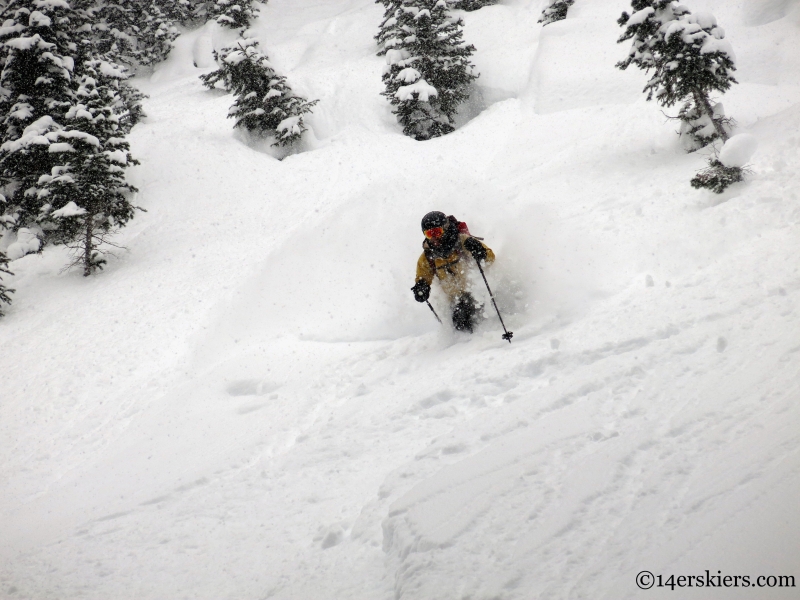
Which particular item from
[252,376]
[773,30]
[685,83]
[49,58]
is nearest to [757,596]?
[252,376]

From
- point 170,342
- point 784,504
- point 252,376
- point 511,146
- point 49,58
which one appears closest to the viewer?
point 784,504

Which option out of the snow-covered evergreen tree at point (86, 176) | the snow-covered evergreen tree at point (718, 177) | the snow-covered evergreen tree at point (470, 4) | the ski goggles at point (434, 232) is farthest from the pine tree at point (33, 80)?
the snow-covered evergreen tree at point (470, 4)

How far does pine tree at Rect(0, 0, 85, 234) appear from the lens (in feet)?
45.6

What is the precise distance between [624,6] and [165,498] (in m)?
23.3

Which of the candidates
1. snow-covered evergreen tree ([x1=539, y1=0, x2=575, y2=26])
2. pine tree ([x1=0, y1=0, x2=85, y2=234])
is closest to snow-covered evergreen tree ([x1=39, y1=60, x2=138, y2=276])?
pine tree ([x1=0, y1=0, x2=85, y2=234])

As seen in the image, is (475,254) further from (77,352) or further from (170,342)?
(77,352)

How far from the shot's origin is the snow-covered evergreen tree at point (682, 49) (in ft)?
30.1

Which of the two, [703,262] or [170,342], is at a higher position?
[703,262]

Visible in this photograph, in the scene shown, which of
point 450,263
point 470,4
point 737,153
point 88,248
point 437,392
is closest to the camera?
point 437,392

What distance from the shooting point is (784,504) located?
284 cm

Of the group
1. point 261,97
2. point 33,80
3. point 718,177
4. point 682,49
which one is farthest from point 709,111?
point 33,80

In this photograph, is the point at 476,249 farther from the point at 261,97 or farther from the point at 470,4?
the point at 470,4

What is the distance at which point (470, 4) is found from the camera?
28797 mm

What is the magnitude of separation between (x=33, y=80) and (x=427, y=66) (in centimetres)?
1377
